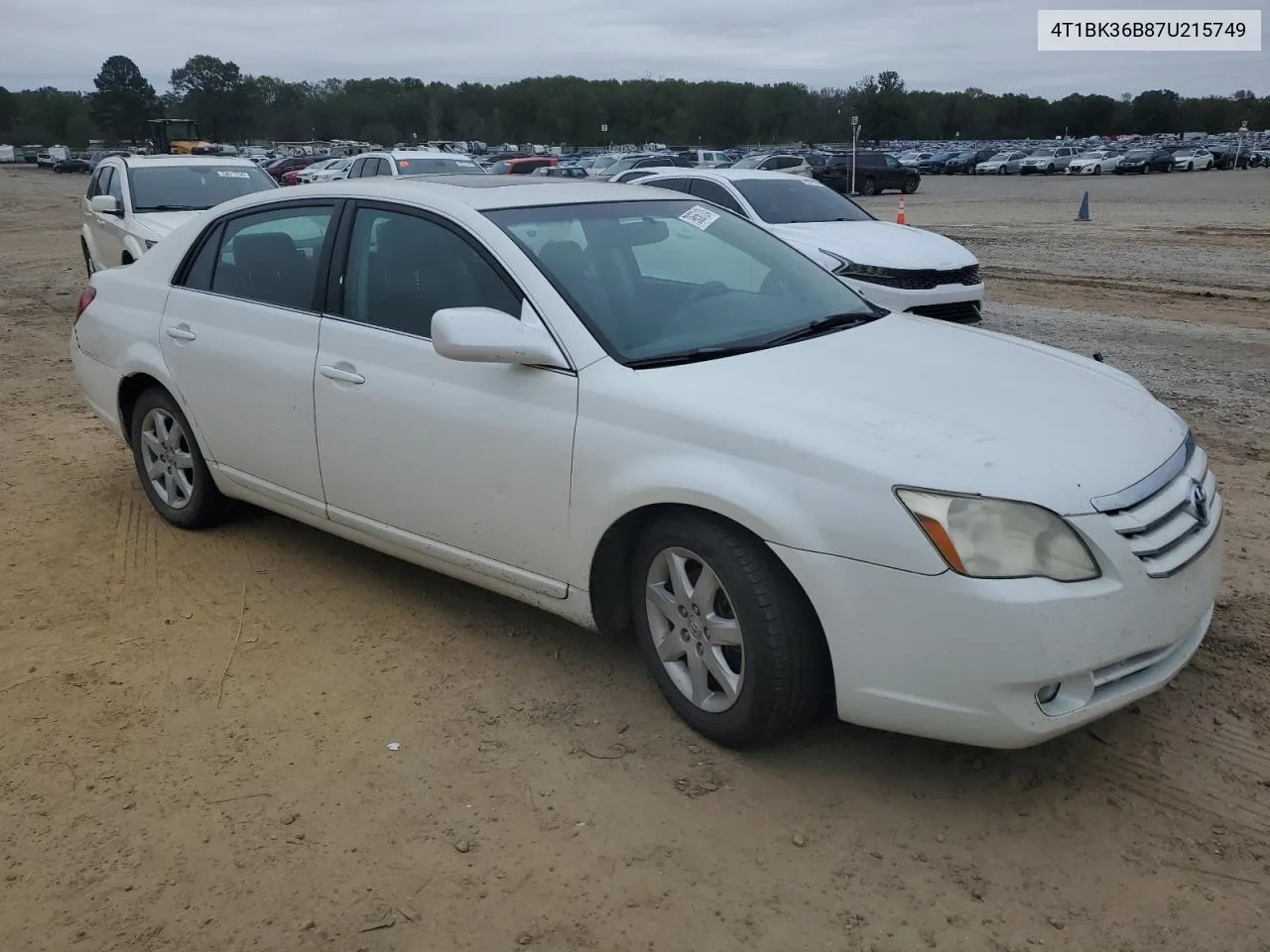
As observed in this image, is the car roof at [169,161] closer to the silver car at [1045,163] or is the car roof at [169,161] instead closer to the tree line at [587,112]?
the silver car at [1045,163]

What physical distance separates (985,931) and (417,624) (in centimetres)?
240

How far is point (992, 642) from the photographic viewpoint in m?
2.69

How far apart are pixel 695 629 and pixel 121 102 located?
12642cm

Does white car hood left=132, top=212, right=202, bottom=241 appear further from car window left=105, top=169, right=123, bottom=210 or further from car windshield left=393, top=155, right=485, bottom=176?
car windshield left=393, top=155, right=485, bottom=176

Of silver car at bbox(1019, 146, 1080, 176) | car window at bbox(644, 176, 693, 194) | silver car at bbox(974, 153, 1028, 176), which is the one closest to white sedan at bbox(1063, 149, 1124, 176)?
silver car at bbox(1019, 146, 1080, 176)

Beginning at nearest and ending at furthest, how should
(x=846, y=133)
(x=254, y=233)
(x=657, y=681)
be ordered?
(x=657, y=681), (x=254, y=233), (x=846, y=133)

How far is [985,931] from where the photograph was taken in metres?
2.55

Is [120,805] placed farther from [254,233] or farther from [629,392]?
[254,233]

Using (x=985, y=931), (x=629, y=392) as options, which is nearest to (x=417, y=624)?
(x=629, y=392)

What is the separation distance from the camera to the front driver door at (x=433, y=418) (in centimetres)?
349

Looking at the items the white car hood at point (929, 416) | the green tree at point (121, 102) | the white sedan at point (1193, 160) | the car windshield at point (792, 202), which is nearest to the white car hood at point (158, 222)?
the car windshield at point (792, 202)

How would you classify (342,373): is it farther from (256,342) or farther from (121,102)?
(121,102)

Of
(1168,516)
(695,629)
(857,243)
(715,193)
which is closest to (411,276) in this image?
(695,629)

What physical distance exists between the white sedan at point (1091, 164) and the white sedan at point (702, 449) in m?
51.5
